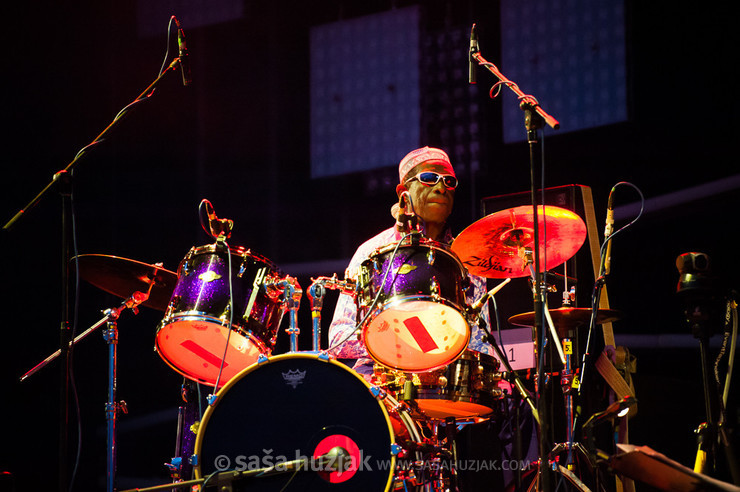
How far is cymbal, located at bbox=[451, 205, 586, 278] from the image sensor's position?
3.30 meters

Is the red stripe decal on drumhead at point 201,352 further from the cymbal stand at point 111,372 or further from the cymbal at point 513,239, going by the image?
the cymbal at point 513,239

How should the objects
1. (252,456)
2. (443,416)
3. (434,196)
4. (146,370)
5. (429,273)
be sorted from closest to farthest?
(252,456) → (429,273) → (443,416) → (434,196) → (146,370)

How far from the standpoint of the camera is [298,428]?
273cm

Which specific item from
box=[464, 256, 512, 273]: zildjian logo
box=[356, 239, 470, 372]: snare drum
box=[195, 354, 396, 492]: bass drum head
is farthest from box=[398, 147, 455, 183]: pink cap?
box=[195, 354, 396, 492]: bass drum head

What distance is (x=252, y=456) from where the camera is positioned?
2.72 meters

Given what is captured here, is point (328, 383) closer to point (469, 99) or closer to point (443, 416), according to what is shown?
point (443, 416)

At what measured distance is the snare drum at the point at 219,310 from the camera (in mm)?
3053

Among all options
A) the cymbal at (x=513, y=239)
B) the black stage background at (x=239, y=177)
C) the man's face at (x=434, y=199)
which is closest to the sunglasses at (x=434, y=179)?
the man's face at (x=434, y=199)

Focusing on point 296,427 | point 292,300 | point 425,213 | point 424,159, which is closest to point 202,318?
point 292,300

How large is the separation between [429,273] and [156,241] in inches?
111

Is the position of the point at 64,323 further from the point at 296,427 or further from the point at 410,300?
the point at 410,300

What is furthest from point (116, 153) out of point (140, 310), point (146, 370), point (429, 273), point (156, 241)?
point (429, 273)

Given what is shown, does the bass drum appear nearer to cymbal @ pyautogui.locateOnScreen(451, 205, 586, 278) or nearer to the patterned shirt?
the patterned shirt

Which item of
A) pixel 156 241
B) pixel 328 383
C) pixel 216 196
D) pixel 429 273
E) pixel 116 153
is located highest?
pixel 116 153
